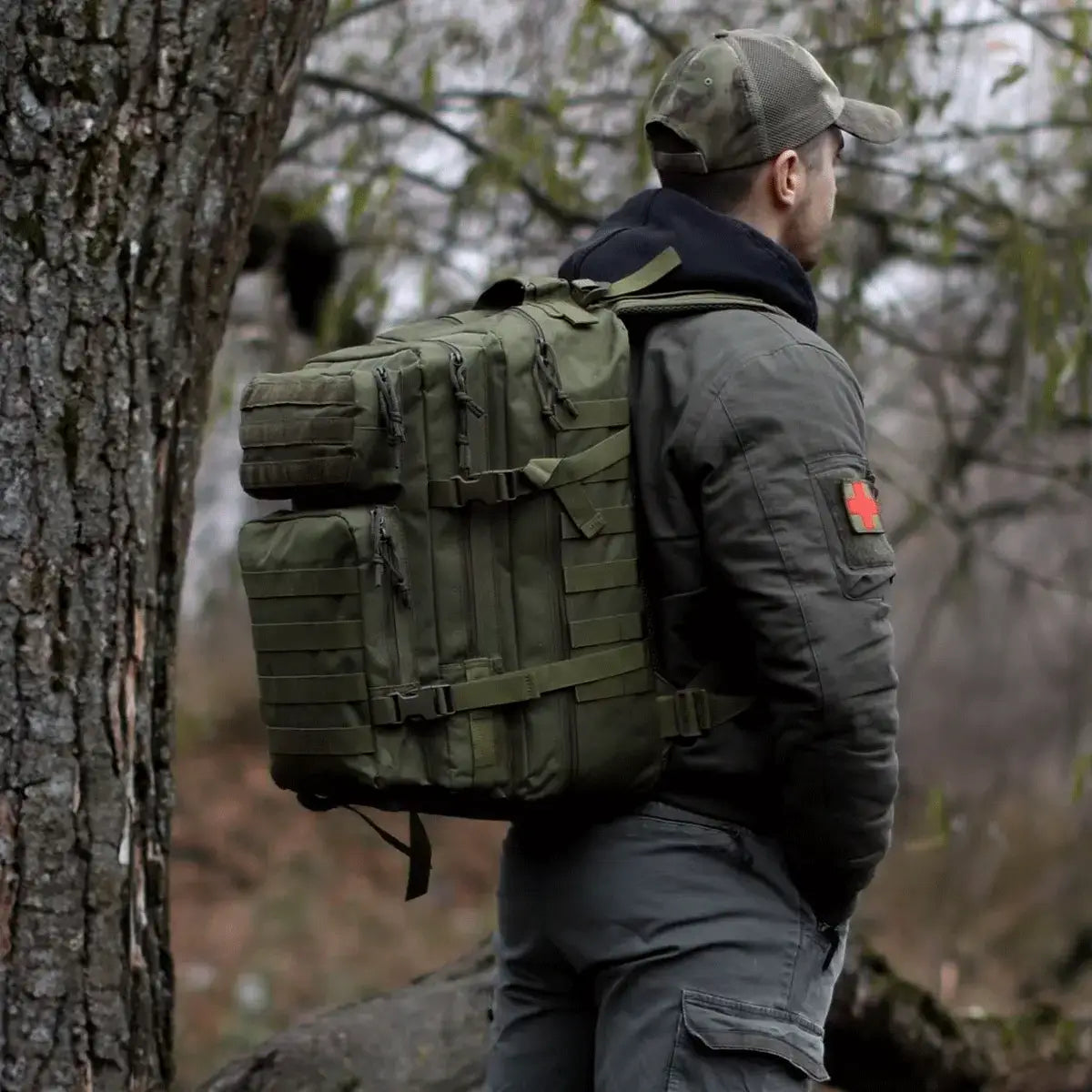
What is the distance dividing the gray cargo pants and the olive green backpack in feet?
0.38

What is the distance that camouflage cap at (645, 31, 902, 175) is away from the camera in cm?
229

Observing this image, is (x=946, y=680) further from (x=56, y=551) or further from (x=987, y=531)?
(x=56, y=551)

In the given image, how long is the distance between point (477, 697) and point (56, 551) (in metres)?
0.85

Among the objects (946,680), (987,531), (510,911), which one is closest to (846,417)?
(510,911)

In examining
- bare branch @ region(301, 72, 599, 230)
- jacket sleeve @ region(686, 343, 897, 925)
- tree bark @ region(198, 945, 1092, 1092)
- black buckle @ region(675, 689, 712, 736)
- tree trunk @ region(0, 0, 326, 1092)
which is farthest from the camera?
bare branch @ region(301, 72, 599, 230)

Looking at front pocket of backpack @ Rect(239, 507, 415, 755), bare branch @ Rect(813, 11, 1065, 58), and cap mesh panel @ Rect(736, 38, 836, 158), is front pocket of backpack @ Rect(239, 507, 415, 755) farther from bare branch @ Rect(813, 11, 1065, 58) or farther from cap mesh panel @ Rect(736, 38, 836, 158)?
bare branch @ Rect(813, 11, 1065, 58)

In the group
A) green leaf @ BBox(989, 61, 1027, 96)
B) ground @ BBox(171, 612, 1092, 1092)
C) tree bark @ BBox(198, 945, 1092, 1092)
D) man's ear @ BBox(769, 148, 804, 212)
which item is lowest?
ground @ BBox(171, 612, 1092, 1092)

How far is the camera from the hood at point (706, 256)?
2.22m

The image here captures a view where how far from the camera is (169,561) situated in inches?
109

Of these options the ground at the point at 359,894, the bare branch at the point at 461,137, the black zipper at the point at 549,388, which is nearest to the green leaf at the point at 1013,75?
the bare branch at the point at 461,137

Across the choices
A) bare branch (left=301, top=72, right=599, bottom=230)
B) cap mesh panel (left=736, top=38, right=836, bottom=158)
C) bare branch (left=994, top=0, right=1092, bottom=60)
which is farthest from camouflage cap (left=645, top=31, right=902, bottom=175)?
bare branch (left=301, top=72, right=599, bottom=230)

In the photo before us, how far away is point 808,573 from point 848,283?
3.54 meters

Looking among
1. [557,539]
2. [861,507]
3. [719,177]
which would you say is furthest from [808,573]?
[719,177]

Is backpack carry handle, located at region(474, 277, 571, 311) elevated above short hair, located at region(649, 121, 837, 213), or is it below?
below
